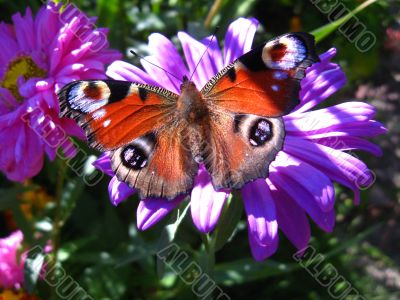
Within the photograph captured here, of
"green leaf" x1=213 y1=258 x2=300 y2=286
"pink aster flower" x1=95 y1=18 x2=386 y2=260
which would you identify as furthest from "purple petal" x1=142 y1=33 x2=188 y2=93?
"green leaf" x1=213 y1=258 x2=300 y2=286

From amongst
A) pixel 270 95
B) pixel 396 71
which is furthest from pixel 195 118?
pixel 396 71

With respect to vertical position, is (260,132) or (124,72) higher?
(124,72)

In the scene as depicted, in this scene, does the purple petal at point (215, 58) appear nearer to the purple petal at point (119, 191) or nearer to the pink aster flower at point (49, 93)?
the pink aster flower at point (49, 93)

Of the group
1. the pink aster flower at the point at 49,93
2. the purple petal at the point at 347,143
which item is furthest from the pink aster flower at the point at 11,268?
the purple petal at the point at 347,143

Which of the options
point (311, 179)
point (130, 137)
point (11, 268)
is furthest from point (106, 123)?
point (11, 268)

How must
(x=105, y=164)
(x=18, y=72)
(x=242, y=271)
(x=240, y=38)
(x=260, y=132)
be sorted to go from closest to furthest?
(x=260, y=132)
(x=105, y=164)
(x=240, y=38)
(x=18, y=72)
(x=242, y=271)

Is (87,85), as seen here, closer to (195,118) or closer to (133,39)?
(195,118)

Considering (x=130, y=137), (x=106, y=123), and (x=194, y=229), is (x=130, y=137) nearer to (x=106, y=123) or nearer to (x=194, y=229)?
(x=106, y=123)
